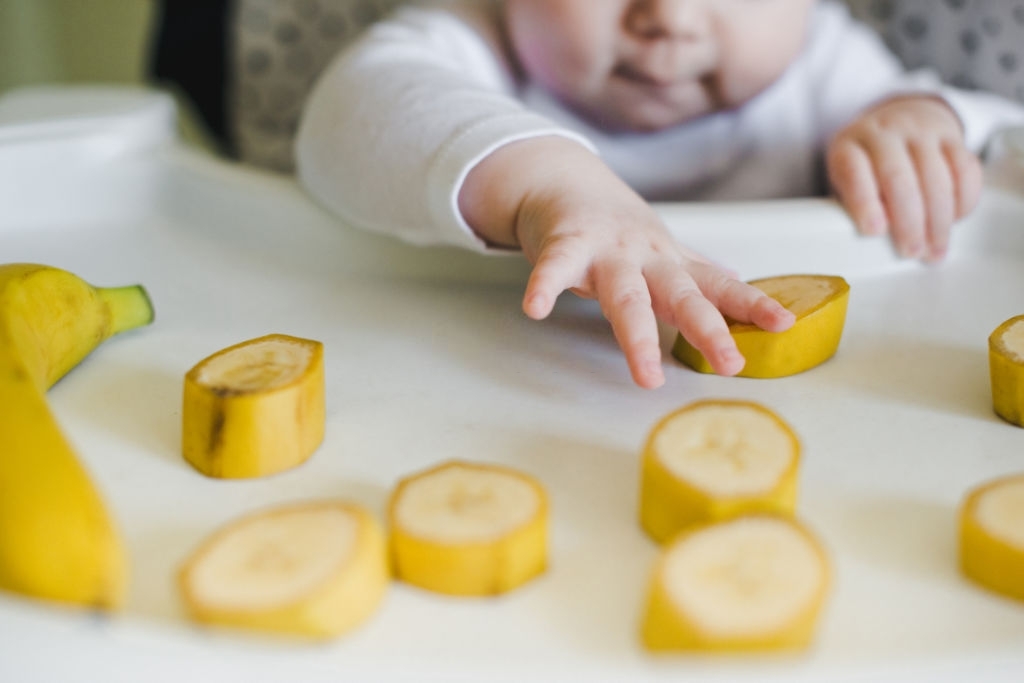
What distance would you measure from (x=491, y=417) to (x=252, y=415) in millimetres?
120

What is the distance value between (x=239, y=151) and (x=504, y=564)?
93 centimetres

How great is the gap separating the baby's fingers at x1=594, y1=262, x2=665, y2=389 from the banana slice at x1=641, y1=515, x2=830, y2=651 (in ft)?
0.45

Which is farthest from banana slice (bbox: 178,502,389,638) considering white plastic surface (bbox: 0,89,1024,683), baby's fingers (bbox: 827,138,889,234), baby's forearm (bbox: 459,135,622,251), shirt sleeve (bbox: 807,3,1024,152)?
shirt sleeve (bbox: 807,3,1024,152)

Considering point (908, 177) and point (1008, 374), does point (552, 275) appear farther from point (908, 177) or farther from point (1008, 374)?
point (908, 177)

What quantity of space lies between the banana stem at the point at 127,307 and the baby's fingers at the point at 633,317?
0.27 metres

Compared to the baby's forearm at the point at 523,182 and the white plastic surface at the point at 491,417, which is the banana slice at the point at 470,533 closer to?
the white plastic surface at the point at 491,417

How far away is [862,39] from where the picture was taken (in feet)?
3.21

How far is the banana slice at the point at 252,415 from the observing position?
0.40m

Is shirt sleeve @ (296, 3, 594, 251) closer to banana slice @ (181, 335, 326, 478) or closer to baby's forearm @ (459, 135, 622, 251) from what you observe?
baby's forearm @ (459, 135, 622, 251)

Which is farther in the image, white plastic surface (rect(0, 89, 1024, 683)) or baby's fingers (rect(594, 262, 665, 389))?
baby's fingers (rect(594, 262, 665, 389))

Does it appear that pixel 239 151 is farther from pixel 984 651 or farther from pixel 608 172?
pixel 984 651

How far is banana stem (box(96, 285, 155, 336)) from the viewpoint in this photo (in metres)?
0.55

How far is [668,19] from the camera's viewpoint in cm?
74

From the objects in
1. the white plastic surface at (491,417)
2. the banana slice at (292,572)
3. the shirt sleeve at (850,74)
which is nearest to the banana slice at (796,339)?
the white plastic surface at (491,417)
